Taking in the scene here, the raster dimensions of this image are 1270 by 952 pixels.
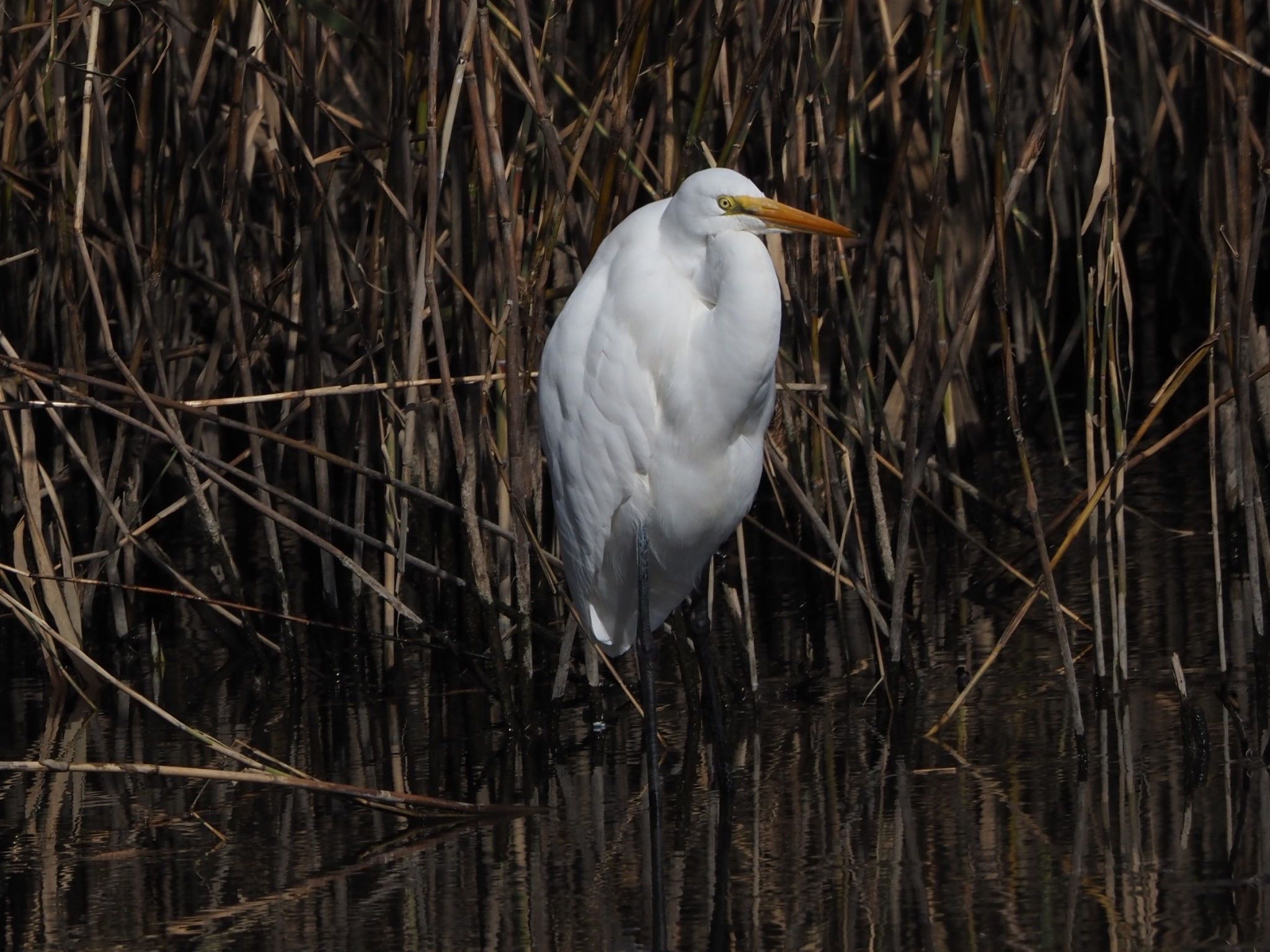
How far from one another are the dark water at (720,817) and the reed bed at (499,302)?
11 cm

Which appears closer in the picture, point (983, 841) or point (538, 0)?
point (983, 841)

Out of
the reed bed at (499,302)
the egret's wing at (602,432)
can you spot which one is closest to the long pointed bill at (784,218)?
the egret's wing at (602,432)

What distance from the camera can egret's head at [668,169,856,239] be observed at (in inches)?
118

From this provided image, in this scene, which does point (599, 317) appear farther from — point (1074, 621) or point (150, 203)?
point (150, 203)

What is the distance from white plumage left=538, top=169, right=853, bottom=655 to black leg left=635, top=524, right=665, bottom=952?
0.23 feet

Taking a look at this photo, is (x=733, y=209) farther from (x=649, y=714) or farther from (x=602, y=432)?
(x=649, y=714)

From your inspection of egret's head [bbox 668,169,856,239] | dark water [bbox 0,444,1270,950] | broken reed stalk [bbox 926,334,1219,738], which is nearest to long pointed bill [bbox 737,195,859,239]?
egret's head [bbox 668,169,856,239]

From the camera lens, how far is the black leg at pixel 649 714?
303cm

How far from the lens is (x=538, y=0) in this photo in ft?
15.8

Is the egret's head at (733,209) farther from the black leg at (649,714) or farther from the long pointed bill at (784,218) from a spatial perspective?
the black leg at (649,714)

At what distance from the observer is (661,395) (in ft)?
11.0

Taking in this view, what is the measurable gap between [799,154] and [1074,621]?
1.30m

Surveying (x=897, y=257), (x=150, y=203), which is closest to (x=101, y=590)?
(x=150, y=203)

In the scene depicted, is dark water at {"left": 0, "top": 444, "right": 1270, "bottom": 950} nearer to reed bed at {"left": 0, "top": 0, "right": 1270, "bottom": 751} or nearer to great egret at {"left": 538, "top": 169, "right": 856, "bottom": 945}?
reed bed at {"left": 0, "top": 0, "right": 1270, "bottom": 751}
